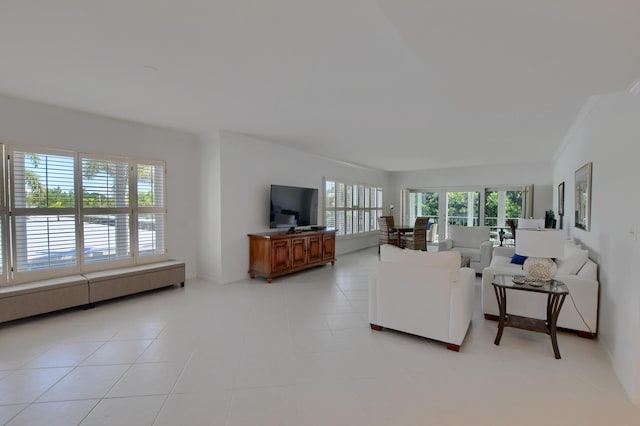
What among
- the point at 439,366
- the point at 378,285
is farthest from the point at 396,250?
the point at 439,366

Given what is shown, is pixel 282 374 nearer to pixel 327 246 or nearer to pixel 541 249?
pixel 541 249

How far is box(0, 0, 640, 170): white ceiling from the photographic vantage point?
5.50ft

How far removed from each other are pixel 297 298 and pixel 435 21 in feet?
12.1

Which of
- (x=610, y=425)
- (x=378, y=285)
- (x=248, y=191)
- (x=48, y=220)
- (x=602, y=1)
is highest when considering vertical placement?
(x=602, y=1)

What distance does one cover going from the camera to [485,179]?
8.62 meters

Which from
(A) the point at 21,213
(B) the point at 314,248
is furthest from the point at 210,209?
(A) the point at 21,213

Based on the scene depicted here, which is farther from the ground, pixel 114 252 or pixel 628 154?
pixel 628 154

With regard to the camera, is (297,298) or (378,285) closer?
(378,285)

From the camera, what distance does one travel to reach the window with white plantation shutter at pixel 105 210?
409cm

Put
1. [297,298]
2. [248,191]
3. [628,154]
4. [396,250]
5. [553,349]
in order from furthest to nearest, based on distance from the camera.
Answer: [248,191] < [297,298] < [396,250] < [553,349] < [628,154]

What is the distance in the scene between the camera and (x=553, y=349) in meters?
2.74

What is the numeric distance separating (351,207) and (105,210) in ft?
18.8

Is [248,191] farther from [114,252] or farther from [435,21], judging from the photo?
[435,21]

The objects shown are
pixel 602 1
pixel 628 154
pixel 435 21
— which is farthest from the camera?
pixel 628 154
